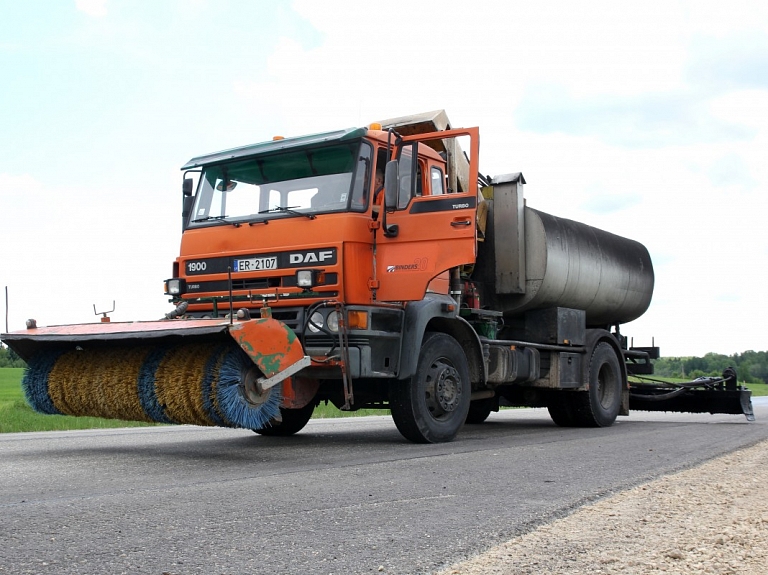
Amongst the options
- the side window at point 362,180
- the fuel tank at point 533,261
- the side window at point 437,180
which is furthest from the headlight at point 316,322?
the fuel tank at point 533,261

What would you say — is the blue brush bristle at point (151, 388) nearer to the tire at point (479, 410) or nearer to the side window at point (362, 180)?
the side window at point (362, 180)

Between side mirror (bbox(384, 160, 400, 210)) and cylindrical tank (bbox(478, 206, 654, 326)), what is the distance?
111 inches

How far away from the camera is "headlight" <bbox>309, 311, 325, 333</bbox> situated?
8375 mm

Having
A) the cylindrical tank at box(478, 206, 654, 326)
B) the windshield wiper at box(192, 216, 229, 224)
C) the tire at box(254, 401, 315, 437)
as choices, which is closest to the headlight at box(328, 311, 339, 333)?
the windshield wiper at box(192, 216, 229, 224)

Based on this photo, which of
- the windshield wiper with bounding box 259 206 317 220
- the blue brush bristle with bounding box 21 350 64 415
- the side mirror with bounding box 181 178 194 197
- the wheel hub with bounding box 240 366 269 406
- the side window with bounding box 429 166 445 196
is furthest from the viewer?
the side mirror with bounding box 181 178 194 197

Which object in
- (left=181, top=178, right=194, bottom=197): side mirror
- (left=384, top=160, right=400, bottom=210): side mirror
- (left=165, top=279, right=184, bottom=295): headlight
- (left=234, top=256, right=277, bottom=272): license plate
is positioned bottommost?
(left=165, top=279, right=184, bottom=295): headlight

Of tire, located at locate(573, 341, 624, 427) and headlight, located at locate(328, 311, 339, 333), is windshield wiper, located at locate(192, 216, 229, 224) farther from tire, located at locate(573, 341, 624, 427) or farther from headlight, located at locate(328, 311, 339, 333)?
tire, located at locate(573, 341, 624, 427)

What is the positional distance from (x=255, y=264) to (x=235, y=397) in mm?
1934

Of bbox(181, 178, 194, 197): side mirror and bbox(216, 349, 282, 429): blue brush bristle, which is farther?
bbox(181, 178, 194, 197): side mirror

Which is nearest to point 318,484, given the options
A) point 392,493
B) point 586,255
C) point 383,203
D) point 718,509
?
point 392,493

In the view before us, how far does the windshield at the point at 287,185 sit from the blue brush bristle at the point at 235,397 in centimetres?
194

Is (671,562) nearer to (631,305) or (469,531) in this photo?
(469,531)

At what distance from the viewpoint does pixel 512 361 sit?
10891mm

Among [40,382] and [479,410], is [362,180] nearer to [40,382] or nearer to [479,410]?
[40,382]
